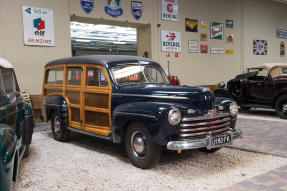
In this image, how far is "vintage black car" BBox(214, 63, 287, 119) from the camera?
773cm

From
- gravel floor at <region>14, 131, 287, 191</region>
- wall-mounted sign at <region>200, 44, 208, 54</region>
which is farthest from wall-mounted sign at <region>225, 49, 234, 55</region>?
gravel floor at <region>14, 131, 287, 191</region>

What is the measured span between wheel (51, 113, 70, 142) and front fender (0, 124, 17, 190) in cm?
298

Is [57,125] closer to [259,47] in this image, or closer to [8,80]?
[8,80]

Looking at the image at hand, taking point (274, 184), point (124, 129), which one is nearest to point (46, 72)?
point (124, 129)

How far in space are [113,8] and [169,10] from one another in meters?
2.37

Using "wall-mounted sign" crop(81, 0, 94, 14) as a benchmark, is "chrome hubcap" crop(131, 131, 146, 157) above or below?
below

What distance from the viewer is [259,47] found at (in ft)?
44.2

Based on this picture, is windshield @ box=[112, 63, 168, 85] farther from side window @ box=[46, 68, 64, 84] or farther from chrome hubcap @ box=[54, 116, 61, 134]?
chrome hubcap @ box=[54, 116, 61, 134]

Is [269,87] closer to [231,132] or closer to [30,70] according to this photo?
[231,132]

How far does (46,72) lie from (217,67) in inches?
320

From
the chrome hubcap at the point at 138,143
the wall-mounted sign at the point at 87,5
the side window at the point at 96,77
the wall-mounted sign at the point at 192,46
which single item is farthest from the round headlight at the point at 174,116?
the wall-mounted sign at the point at 192,46

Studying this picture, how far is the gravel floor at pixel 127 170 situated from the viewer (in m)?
3.19

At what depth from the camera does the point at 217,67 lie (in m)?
12.0

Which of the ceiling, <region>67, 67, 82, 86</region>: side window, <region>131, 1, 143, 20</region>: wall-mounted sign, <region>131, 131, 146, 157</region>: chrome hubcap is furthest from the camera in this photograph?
the ceiling
